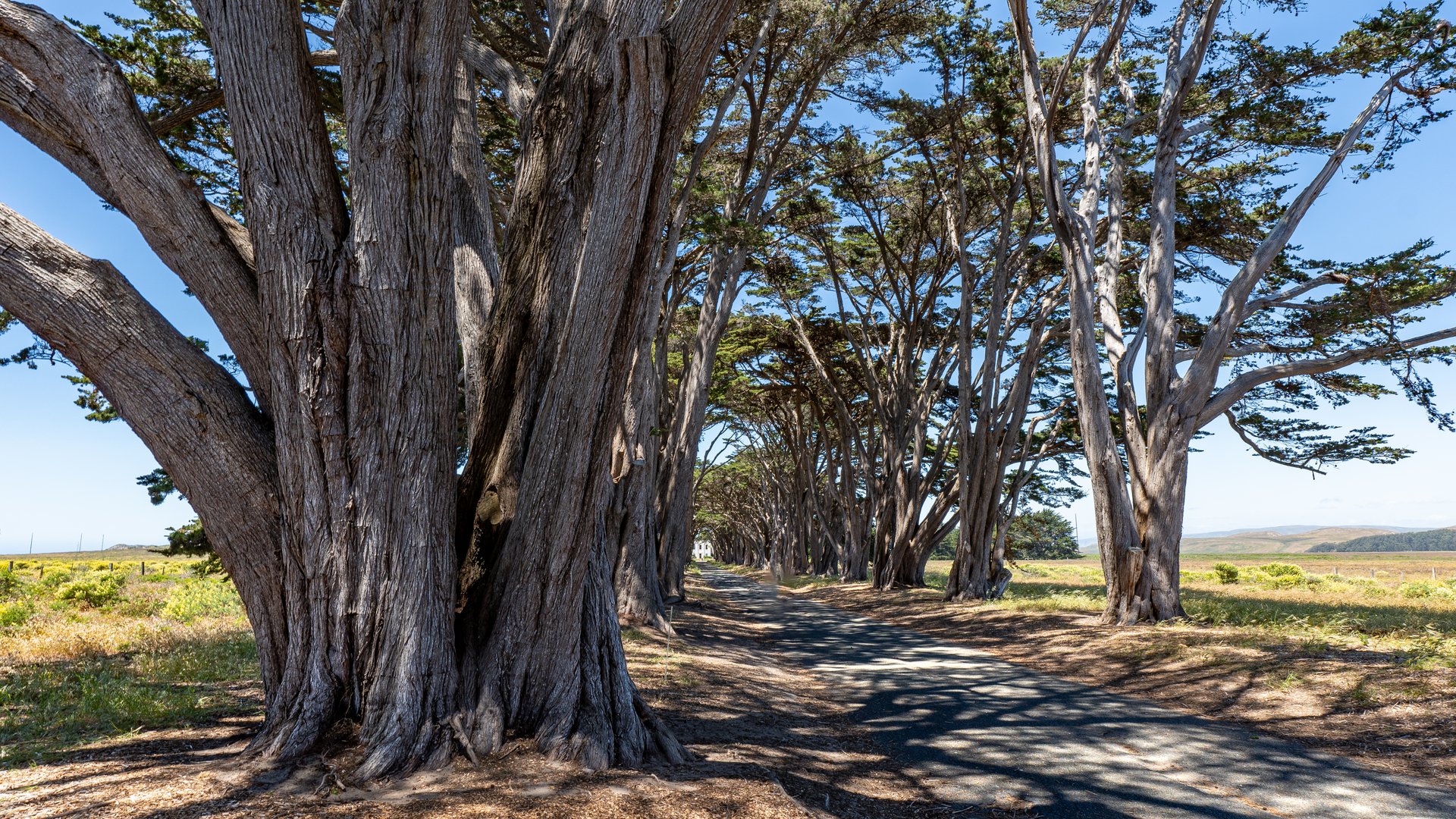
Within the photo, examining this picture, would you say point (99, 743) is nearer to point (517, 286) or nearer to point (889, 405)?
point (517, 286)

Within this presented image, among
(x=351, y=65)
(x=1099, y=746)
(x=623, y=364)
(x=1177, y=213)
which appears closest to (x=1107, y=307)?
(x=1177, y=213)

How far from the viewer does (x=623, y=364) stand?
397 centimetres

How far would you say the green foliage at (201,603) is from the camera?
10.9m

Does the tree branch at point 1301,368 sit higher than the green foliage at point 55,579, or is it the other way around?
the tree branch at point 1301,368

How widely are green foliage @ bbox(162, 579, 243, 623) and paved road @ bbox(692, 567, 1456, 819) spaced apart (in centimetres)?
877

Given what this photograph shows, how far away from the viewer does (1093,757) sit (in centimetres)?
489

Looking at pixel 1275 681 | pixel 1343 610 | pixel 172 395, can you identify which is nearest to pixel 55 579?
pixel 172 395

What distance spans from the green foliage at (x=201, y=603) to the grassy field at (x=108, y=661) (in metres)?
0.03

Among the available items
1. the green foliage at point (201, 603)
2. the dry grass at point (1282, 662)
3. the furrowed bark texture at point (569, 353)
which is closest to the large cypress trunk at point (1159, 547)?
the dry grass at point (1282, 662)

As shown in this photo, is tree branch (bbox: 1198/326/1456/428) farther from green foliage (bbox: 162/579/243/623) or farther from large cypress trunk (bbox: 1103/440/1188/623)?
green foliage (bbox: 162/579/243/623)

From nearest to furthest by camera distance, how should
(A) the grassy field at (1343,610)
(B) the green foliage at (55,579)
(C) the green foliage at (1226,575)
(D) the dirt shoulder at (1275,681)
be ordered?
(D) the dirt shoulder at (1275,681) → (A) the grassy field at (1343,610) → (B) the green foliage at (55,579) → (C) the green foliage at (1226,575)

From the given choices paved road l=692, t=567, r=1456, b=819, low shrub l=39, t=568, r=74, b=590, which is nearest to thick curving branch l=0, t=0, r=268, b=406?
paved road l=692, t=567, r=1456, b=819

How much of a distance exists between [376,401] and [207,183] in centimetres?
733

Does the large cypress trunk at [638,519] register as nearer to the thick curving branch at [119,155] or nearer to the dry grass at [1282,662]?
the dry grass at [1282,662]
